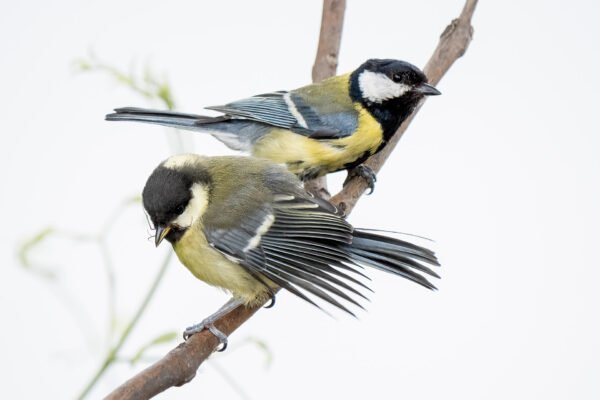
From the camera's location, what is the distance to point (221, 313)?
3.43 ft

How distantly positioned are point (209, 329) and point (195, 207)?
169 millimetres

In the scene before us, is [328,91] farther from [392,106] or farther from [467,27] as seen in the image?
[467,27]

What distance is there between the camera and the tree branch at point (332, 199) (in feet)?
2.71

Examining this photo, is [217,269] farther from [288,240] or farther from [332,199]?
[332,199]

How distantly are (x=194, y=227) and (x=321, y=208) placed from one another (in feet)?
0.56

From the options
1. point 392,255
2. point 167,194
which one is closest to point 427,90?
point 392,255

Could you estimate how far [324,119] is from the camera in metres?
1.37

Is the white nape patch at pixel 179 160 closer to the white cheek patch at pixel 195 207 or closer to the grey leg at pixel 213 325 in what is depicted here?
the white cheek patch at pixel 195 207

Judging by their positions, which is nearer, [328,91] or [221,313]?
[221,313]

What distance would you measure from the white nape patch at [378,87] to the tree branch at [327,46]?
0.30 ft

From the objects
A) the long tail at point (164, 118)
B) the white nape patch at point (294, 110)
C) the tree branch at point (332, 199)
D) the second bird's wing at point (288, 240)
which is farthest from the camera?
the white nape patch at point (294, 110)

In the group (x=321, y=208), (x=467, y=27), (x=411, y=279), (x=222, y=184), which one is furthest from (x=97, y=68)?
(x=467, y=27)

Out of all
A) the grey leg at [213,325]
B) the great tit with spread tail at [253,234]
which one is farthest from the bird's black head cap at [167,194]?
the grey leg at [213,325]

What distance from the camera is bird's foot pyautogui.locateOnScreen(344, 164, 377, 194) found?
133 centimetres
